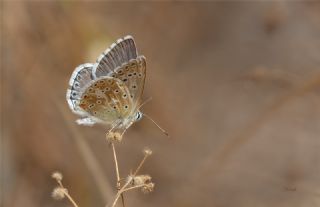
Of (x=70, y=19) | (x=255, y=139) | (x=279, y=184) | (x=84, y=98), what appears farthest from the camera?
(x=255, y=139)

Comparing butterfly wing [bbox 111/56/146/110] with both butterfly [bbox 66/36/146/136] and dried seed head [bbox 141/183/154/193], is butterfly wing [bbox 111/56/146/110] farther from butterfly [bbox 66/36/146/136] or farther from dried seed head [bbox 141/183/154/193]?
dried seed head [bbox 141/183/154/193]

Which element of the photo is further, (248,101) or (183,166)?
(248,101)

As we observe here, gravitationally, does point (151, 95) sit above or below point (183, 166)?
above

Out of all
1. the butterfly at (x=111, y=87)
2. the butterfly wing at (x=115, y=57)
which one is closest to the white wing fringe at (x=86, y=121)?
the butterfly at (x=111, y=87)

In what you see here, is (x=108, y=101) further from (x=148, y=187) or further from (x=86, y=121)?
(x=148, y=187)

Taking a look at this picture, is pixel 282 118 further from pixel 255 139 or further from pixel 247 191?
pixel 247 191

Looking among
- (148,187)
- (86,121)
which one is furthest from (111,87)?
(148,187)

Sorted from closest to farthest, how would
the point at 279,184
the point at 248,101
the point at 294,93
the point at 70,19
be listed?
1. the point at 294,93
2. the point at 279,184
3. the point at 70,19
4. the point at 248,101

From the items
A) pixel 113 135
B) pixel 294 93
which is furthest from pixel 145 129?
pixel 113 135

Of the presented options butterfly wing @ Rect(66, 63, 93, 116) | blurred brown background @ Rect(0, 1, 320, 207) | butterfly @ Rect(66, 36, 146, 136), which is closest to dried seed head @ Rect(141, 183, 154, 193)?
butterfly @ Rect(66, 36, 146, 136)
